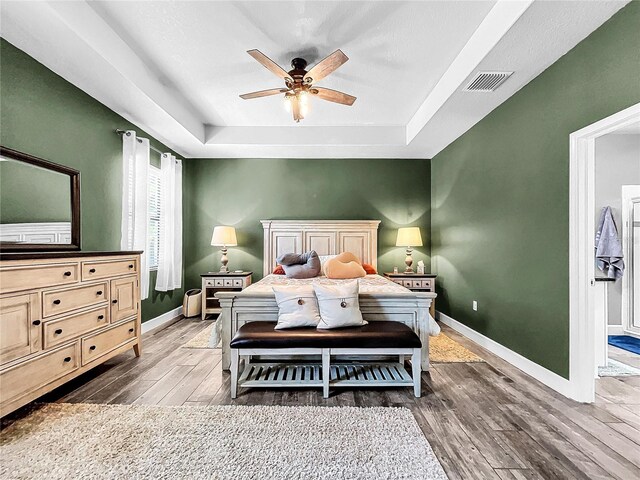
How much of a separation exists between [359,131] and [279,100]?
1.44 meters

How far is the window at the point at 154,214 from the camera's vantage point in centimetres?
445

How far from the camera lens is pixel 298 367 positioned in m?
2.78

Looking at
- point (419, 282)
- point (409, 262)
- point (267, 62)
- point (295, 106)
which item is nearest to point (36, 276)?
point (267, 62)

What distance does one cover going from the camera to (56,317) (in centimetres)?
227

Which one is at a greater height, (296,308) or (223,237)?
(223,237)

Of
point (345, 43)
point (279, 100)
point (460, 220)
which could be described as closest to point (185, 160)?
point (279, 100)

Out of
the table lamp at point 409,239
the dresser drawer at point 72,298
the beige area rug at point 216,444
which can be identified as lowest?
the beige area rug at point 216,444

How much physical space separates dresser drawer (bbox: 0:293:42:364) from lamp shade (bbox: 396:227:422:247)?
4308mm

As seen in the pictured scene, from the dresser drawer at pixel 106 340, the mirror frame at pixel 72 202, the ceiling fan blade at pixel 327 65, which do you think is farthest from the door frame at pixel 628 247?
the mirror frame at pixel 72 202

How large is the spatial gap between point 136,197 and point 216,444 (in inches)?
121

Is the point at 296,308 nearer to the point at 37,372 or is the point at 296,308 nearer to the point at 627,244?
the point at 37,372

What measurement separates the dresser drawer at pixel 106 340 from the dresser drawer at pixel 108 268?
487mm

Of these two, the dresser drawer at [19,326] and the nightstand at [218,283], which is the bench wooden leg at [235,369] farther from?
the nightstand at [218,283]

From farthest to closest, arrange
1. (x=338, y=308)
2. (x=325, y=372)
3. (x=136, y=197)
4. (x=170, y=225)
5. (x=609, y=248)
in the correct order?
1. (x=170, y=225)
2. (x=609, y=248)
3. (x=136, y=197)
4. (x=338, y=308)
5. (x=325, y=372)
